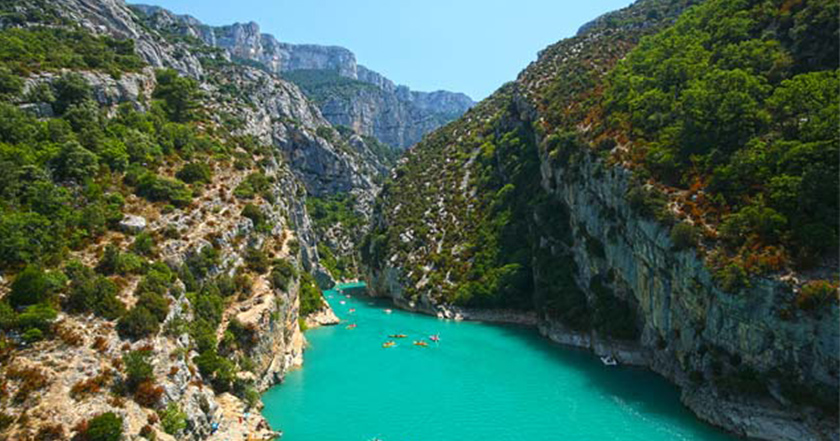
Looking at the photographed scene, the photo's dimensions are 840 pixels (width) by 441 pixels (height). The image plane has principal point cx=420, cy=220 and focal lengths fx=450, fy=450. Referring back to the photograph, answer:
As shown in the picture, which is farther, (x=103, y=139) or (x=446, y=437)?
(x=103, y=139)

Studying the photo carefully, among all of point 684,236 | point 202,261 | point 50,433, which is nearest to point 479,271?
point 684,236

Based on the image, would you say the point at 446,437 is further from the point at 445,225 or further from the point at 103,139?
the point at 445,225

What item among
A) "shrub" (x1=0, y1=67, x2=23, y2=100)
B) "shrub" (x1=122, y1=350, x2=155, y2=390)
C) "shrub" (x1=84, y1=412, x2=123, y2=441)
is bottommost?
"shrub" (x1=84, y1=412, x2=123, y2=441)

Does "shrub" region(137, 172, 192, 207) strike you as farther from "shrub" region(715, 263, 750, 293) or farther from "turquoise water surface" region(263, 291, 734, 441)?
"shrub" region(715, 263, 750, 293)

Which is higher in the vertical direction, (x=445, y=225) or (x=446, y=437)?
(x=445, y=225)

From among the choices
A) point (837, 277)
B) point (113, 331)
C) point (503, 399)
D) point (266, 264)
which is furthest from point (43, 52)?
point (837, 277)

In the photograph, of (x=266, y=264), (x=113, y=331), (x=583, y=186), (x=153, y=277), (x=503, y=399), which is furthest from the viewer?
(x=583, y=186)

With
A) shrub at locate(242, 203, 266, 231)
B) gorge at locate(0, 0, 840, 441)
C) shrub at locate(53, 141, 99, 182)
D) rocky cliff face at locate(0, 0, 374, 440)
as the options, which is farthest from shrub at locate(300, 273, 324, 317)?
shrub at locate(53, 141, 99, 182)
